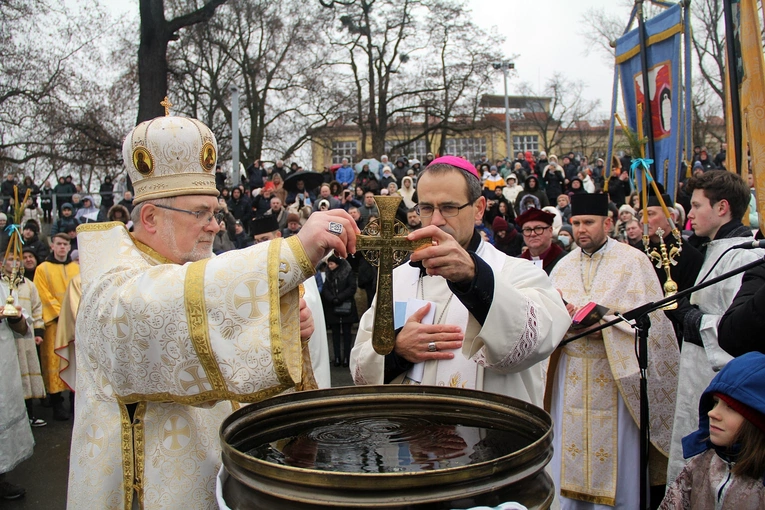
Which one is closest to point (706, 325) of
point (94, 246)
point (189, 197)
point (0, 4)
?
point (189, 197)

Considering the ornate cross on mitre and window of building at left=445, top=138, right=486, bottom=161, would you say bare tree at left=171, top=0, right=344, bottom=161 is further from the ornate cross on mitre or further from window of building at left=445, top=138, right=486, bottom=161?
the ornate cross on mitre

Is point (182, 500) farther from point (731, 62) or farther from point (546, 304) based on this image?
point (731, 62)

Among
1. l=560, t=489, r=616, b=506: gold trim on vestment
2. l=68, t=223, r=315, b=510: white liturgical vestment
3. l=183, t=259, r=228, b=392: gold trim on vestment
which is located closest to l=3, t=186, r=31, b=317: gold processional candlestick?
l=68, t=223, r=315, b=510: white liturgical vestment

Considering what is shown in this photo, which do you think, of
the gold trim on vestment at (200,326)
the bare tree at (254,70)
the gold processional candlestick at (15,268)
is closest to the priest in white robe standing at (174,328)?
the gold trim on vestment at (200,326)

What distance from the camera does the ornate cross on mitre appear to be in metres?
1.79

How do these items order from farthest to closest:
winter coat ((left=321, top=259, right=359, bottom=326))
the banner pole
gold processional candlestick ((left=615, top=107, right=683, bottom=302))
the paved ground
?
winter coat ((left=321, top=259, right=359, bottom=326)), the paved ground, gold processional candlestick ((left=615, top=107, right=683, bottom=302)), the banner pole

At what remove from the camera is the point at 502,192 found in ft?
51.4

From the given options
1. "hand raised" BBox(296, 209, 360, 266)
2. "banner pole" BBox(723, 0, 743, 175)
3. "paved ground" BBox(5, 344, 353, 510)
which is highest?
"banner pole" BBox(723, 0, 743, 175)

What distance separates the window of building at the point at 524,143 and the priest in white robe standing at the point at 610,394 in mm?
46897

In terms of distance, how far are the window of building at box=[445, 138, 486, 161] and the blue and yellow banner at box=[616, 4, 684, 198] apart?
2803 centimetres

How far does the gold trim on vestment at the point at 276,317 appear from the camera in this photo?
6.06 ft

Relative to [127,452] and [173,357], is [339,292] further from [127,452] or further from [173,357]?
[173,357]

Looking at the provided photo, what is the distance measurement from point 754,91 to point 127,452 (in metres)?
3.43

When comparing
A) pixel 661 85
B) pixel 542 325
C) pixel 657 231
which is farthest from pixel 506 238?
pixel 542 325
